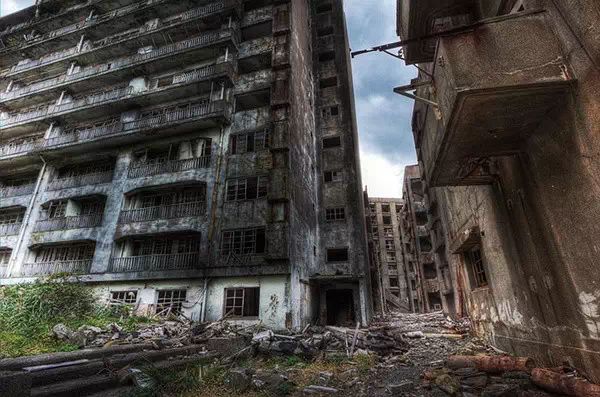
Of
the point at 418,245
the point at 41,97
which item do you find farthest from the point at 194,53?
the point at 418,245

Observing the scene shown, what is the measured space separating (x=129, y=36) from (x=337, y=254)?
79.7 ft

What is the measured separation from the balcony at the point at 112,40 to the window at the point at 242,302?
2012cm

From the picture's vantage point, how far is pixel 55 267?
1995 centimetres

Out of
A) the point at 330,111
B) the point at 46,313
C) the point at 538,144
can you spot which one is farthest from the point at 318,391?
the point at 330,111

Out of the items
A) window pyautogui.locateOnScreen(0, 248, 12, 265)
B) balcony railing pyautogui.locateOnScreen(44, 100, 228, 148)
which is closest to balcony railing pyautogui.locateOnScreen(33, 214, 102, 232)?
window pyautogui.locateOnScreen(0, 248, 12, 265)

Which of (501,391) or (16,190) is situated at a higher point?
(16,190)

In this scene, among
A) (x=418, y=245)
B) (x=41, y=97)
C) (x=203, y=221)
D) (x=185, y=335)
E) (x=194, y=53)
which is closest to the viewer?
(x=185, y=335)

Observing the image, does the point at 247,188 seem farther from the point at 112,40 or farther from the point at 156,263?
the point at 112,40

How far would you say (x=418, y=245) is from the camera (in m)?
34.3

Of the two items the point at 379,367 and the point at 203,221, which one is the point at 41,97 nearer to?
the point at 203,221

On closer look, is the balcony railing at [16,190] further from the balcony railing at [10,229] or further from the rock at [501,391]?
the rock at [501,391]

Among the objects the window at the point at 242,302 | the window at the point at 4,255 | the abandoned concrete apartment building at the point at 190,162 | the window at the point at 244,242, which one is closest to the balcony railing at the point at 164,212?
the abandoned concrete apartment building at the point at 190,162

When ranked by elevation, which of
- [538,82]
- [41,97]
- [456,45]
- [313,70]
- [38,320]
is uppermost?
[313,70]

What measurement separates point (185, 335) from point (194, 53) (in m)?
19.7
